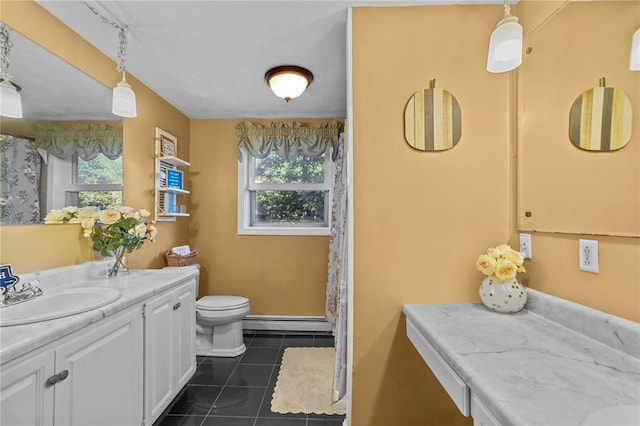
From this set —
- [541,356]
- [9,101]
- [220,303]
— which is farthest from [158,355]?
[541,356]

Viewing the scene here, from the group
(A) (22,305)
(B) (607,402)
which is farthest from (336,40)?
(A) (22,305)

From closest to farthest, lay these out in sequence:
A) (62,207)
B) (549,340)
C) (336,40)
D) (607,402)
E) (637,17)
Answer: (607,402) → (637,17) → (549,340) → (62,207) → (336,40)

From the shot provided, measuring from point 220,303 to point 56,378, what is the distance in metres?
1.58

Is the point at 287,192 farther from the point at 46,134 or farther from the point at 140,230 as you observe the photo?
the point at 46,134

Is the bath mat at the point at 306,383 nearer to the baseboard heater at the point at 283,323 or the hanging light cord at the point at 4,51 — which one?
the baseboard heater at the point at 283,323

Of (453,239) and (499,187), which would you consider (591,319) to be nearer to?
(453,239)

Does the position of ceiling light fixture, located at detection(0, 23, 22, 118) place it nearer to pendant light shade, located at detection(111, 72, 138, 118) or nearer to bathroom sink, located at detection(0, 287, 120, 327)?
pendant light shade, located at detection(111, 72, 138, 118)

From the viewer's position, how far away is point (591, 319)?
40.7 inches

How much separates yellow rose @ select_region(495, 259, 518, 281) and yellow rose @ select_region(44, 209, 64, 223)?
93.9 inches

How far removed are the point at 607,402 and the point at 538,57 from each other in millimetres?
1432

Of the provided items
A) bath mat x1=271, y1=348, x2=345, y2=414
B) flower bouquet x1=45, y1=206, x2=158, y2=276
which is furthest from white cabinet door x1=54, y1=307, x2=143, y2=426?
bath mat x1=271, y1=348, x2=345, y2=414

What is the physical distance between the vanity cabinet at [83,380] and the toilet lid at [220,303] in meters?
1.01

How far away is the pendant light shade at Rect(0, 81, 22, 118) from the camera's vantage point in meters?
1.35

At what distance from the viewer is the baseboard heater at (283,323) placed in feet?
10.2
